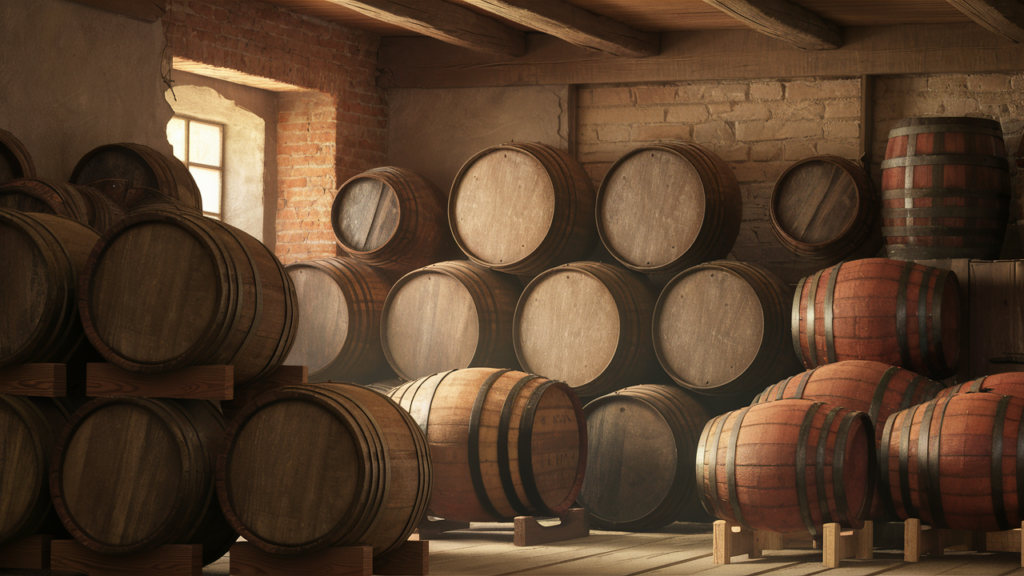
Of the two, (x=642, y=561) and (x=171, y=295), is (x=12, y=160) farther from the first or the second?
(x=642, y=561)

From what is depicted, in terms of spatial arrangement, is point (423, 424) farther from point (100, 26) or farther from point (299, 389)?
point (100, 26)

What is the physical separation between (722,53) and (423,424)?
9.82 feet

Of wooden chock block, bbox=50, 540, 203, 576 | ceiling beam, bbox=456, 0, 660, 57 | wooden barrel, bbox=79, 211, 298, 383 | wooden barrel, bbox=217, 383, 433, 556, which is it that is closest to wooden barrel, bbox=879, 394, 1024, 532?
wooden barrel, bbox=217, 383, 433, 556

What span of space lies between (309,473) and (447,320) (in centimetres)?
287

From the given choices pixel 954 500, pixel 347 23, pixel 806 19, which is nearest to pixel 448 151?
pixel 347 23

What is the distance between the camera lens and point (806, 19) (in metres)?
6.48

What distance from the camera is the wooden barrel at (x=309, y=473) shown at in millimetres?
3805

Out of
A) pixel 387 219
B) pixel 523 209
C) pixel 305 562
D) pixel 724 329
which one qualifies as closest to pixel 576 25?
pixel 523 209

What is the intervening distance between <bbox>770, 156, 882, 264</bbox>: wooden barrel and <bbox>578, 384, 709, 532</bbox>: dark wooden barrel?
→ 1042 mm

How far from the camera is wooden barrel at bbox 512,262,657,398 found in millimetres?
6340

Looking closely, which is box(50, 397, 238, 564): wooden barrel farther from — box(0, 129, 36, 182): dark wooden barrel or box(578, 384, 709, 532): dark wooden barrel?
box(578, 384, 709, 532): dark wooden barrel

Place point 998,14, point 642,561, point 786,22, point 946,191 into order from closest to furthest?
point 642,561
point 998,14
point 946,191
point 786,22

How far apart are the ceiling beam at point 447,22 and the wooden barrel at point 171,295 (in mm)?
2437

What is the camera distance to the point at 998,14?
580 centimetres
